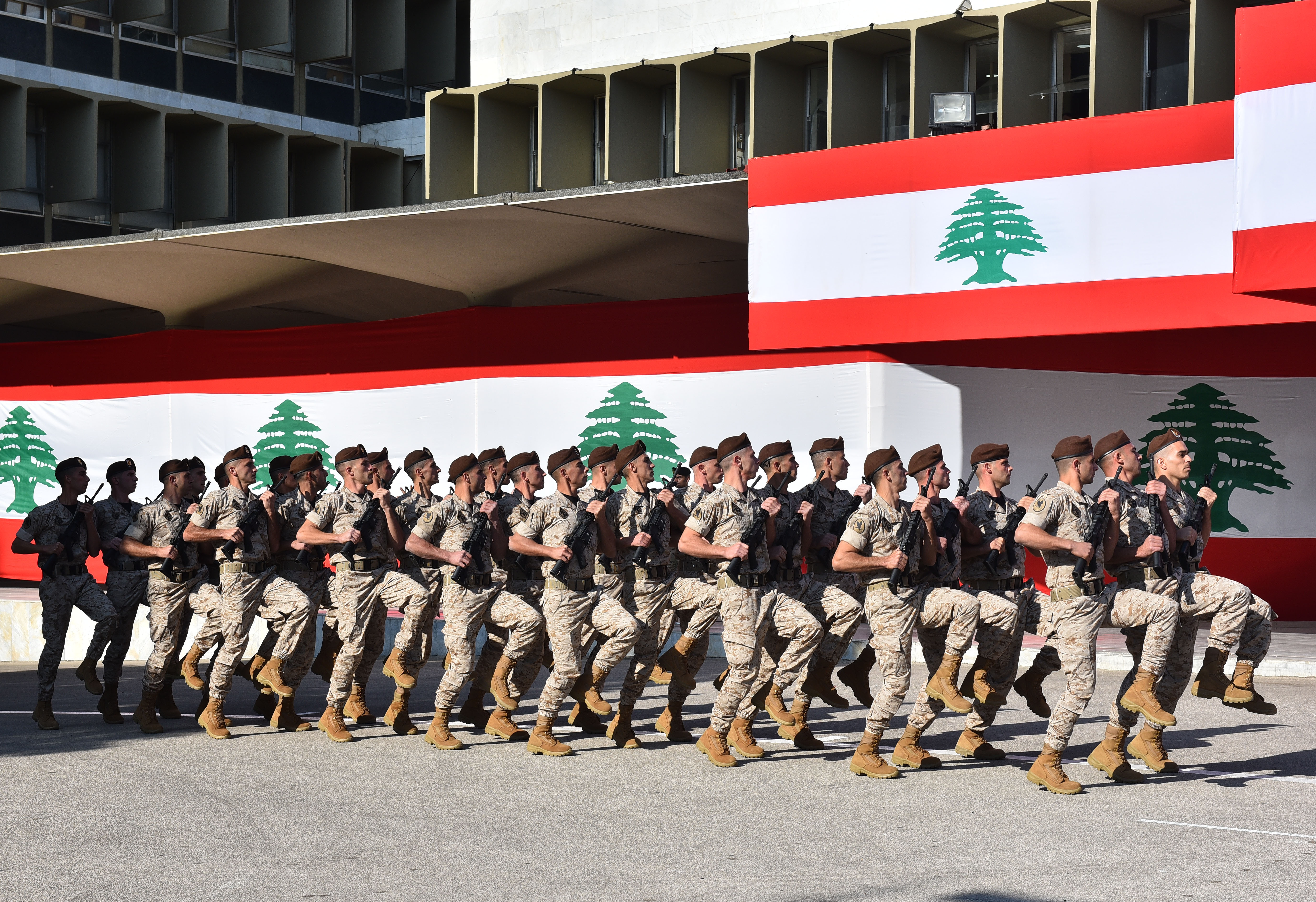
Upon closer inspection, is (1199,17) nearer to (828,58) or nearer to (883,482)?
(828,58)

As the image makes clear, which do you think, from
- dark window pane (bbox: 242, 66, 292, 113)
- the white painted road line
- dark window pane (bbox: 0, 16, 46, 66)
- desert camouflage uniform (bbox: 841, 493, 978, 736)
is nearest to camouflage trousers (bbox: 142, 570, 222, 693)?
desert camouflage uniform (bbox: 841, 493, 978, 736)

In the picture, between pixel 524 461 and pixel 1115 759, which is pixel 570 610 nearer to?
pixel 524 461

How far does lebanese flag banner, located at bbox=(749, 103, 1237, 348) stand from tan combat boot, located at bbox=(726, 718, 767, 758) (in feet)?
20.0

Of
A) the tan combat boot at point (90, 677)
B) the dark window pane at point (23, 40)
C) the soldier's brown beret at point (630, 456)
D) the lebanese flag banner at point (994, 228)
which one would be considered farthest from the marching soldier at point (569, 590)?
the dark window pane at point (23, 40)

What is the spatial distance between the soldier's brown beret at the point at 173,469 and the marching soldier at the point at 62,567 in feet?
1.76

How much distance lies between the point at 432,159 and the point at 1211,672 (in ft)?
50.0

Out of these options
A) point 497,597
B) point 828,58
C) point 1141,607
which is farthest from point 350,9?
point 1141,607

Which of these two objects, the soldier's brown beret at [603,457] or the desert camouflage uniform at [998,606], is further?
the soldier's brown beret at [603,457]

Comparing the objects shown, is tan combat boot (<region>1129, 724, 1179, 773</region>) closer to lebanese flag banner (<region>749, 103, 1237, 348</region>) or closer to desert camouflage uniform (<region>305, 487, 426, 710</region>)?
desert camouflage uniform (<region>305, 487, 426, 710</region>)

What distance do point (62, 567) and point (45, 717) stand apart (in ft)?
3.35

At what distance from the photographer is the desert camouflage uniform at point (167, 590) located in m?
10.4

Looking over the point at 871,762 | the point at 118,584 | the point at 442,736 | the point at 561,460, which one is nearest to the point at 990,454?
the point at 871,762

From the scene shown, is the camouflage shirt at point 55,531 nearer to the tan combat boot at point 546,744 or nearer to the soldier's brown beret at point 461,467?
the soldier's brown beret at point 461,467

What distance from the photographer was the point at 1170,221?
13.1m
